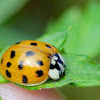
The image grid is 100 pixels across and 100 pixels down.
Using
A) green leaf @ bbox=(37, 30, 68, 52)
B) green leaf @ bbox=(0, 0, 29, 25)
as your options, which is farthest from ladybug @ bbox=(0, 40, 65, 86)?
green leaf @ bbox=(0, 0, 29, 25)

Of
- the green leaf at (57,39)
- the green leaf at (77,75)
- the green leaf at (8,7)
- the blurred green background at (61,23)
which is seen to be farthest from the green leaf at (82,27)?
the green leaf at (77,75)

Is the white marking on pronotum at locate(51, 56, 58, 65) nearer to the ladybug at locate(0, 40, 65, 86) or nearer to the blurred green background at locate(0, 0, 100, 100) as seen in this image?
the ladybug at locate(0, 40, 65, 86)

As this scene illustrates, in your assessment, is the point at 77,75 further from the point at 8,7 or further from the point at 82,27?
the point at 8,7

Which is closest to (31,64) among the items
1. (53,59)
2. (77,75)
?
(53,59)

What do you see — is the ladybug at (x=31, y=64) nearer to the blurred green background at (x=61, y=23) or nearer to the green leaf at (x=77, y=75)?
the green leaf at (x=77, y=75)

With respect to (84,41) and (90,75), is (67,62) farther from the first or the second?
(84,41)

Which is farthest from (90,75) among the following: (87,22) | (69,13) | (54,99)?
(69,13)
